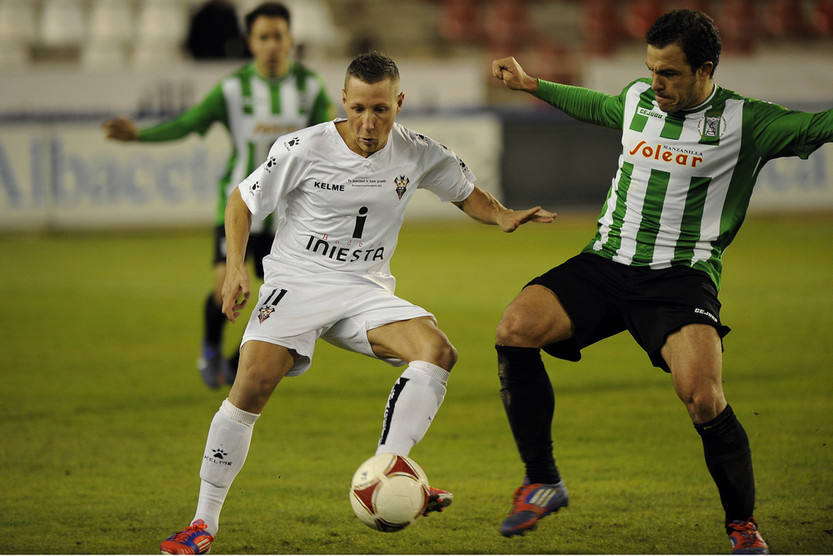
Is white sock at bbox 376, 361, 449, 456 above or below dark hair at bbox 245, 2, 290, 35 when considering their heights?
below

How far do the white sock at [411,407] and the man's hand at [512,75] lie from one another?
127 centimetres

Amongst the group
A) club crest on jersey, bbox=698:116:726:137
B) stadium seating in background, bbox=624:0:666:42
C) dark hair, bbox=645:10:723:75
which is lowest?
stadium seating in background, bbox=624:0:666:42

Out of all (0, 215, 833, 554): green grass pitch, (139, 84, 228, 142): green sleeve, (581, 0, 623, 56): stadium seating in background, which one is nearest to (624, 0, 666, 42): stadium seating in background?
(581, 0, 623, 56): stadium seating in background

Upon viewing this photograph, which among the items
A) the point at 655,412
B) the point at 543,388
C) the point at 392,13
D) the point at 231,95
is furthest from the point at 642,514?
the point at 392,13

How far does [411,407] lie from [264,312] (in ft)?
Answer: 2.23

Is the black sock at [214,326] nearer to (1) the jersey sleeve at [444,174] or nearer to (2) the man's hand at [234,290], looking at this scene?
(1) the jersey sleeve at [444,174]

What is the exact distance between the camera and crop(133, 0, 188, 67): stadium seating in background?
1877cm

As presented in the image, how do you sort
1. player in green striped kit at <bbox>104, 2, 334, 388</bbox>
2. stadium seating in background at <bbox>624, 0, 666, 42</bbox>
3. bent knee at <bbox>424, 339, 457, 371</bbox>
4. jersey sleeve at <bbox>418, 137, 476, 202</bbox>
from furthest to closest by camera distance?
stadium seating in background at <bbox>624, 0, 666, 42</bbox>
player in green striped kit at <bbox>104, 2, 334, 388</bbox>
jersey sleeve at <bbox>418, 137, 476, 202</bbox>
bent knee at <bbox>424, 339, 457, 371</bbox>

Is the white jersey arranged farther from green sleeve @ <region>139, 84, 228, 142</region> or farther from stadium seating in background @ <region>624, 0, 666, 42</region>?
stadium seating in background @ <region>624, 0, 666, 42</region>

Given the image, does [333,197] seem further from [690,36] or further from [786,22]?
[786,22]

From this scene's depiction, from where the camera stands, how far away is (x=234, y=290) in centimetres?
415

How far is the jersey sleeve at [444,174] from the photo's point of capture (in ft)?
15.5

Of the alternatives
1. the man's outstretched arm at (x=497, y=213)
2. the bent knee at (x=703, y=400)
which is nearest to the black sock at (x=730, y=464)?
the bent knee at (x=703, y=400)

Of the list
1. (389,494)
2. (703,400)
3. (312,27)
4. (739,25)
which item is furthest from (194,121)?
(739,25)
